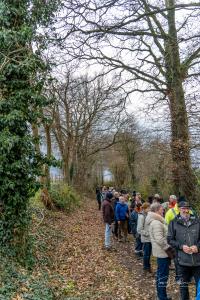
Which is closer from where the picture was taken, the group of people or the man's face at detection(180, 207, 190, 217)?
the group of people

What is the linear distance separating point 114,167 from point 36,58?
3705 centimetres

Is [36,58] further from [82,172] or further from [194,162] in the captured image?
[82,172]

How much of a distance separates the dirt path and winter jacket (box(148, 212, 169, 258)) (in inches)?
48.8

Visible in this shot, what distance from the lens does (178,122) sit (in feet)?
53.1

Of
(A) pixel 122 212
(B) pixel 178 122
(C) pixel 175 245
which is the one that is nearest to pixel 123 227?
(A) pixel 122 212

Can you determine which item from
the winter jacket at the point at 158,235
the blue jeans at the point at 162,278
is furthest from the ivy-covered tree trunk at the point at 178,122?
the blue jeans at the point at 162,278

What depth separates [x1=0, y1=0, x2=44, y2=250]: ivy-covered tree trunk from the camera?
408 inches

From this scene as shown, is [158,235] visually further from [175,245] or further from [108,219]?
[108,219]

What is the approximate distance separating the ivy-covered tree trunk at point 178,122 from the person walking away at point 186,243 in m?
8.54

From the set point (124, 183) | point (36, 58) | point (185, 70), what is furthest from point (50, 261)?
point (124, 183)

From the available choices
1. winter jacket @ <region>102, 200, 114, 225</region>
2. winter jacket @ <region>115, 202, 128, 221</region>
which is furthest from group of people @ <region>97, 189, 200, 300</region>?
winter jacket @ <region>115, 202, 128, 221</region>

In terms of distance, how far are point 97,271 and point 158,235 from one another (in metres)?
3.47

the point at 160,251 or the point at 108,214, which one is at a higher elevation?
the point at 108,214

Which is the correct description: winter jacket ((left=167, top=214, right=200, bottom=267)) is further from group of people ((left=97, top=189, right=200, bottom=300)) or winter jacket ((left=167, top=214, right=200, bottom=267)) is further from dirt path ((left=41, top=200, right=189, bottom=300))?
dirt path ((left=41, top=200, right=189, bottom=300))
